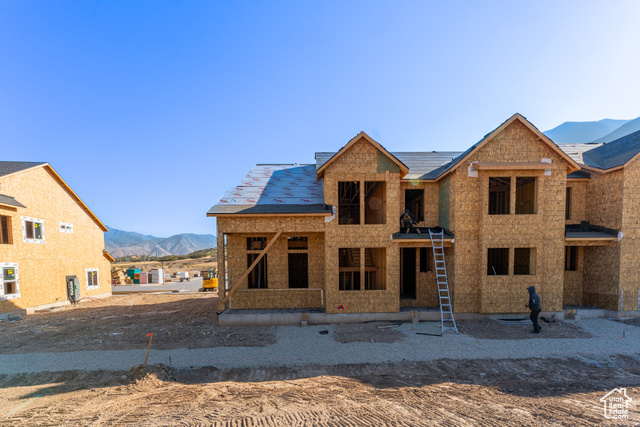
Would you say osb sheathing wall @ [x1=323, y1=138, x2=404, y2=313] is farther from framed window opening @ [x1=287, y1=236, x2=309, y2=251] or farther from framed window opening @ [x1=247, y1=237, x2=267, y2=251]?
framed window opening @ [x1=247, y1=237, x2=267, y2=251]

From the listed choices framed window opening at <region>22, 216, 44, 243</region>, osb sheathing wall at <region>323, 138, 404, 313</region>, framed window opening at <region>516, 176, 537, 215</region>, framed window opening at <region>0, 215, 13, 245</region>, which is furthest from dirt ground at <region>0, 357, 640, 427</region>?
framed window opening at <region>22, 216, 44, 243</region>

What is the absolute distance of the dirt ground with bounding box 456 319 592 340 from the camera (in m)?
9.32

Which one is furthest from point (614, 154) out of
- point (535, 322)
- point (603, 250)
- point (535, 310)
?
point (535, 322)

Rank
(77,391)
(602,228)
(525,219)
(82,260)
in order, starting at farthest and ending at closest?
1. (82,260)
2. (602,228)
3. (525,219)
4. (77,391)

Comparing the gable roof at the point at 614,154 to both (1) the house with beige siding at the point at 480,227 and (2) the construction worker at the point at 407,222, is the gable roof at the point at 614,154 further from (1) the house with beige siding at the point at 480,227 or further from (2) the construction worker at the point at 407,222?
(2) the construction worker at the point at 407,222

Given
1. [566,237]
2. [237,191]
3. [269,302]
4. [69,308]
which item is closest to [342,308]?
[269,302]

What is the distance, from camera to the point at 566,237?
1102 cm

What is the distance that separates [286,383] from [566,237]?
43.1 ft

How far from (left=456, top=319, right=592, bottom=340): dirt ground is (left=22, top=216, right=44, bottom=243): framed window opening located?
79.5ft

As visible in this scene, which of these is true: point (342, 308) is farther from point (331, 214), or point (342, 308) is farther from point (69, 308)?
point (69, 308)

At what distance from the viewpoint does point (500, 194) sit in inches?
537

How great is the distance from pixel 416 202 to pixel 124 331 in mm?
15605

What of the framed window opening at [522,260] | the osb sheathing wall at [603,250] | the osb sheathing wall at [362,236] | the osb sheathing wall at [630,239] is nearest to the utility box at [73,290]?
the osb sheathing wall at [362,236]

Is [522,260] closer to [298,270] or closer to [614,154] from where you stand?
[614,154]
